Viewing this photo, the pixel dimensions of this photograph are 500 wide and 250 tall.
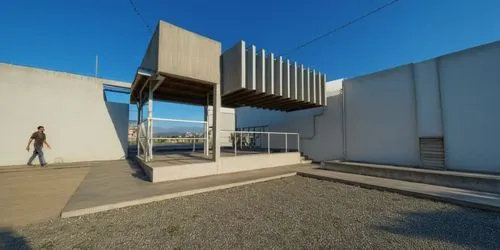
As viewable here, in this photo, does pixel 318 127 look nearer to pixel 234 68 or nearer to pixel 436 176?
pixel 436 176

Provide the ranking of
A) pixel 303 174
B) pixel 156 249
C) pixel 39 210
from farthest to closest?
pixel 303 174 < pixel 39 210 < pixel 156 249

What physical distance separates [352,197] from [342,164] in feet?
10.8

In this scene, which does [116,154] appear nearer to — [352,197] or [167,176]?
[167,176]

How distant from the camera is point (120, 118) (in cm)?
1053

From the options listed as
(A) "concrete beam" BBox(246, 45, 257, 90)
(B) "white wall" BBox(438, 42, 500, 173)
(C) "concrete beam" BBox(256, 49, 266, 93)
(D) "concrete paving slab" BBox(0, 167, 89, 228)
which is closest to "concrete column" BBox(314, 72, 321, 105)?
(C) "concrete beam" BBox(256, 49, 266, 93)

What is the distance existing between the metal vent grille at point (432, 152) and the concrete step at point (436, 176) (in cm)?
92

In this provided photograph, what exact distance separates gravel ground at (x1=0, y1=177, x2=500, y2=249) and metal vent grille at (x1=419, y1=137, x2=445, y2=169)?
135 inches

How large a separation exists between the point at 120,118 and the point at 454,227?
1190cm

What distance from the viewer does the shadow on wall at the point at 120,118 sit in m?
10.3

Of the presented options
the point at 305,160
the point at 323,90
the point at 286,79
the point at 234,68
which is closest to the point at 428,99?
the point at 323,90

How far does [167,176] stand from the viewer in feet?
18.3

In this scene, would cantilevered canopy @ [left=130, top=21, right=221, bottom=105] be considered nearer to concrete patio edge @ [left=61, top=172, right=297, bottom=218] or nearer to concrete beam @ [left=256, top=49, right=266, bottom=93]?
concrete beam @ [left=256, top=49, right=266, bottom=93]

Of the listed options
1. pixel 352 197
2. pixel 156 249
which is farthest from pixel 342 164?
pixel 156 249

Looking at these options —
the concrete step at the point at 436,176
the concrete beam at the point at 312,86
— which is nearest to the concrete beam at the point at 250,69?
the concrete beam at the point at 312,86
